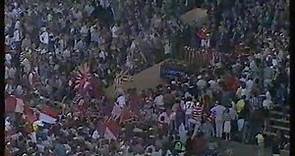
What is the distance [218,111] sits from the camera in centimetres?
208

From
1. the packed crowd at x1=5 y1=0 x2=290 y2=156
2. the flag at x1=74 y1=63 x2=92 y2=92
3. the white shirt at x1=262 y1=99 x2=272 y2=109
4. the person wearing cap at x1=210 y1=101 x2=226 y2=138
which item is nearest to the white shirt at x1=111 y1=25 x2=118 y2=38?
the packed crowd at x1=5 y1=0 x2=290 y2=156

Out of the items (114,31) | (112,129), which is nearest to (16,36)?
(114,31)

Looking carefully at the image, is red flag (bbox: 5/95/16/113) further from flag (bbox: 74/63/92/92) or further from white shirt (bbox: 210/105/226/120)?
white shirt (bbox: 210/105/226/120)

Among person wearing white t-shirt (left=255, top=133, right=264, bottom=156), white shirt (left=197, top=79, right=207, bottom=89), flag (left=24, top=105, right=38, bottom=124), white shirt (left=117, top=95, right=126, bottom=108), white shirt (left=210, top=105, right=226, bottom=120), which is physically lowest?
person wearing white t-shirt (left=255, top=133, right=264, bottom=156)

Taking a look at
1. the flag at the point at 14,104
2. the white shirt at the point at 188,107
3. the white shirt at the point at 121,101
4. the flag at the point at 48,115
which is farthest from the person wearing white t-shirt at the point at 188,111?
the flag at the point at 14,104

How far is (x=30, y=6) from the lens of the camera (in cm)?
221

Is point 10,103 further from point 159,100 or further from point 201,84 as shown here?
point 201,84

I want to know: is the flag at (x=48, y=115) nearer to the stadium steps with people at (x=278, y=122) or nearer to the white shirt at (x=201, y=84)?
the white shirt at (x=201, y=84)

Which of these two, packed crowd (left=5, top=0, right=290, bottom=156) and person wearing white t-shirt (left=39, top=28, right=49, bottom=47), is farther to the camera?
person wearing white t-shirt (left=39, top=28, right=49, bottom=47)

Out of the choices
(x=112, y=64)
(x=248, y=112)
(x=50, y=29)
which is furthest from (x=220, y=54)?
(x=50, y=29)

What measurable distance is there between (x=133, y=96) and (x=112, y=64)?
114 millimetres

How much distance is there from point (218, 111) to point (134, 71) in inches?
10.8

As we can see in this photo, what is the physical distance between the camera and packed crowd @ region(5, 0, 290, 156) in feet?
6.70

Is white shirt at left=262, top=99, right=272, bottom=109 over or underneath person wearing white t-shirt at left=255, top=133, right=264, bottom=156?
over
